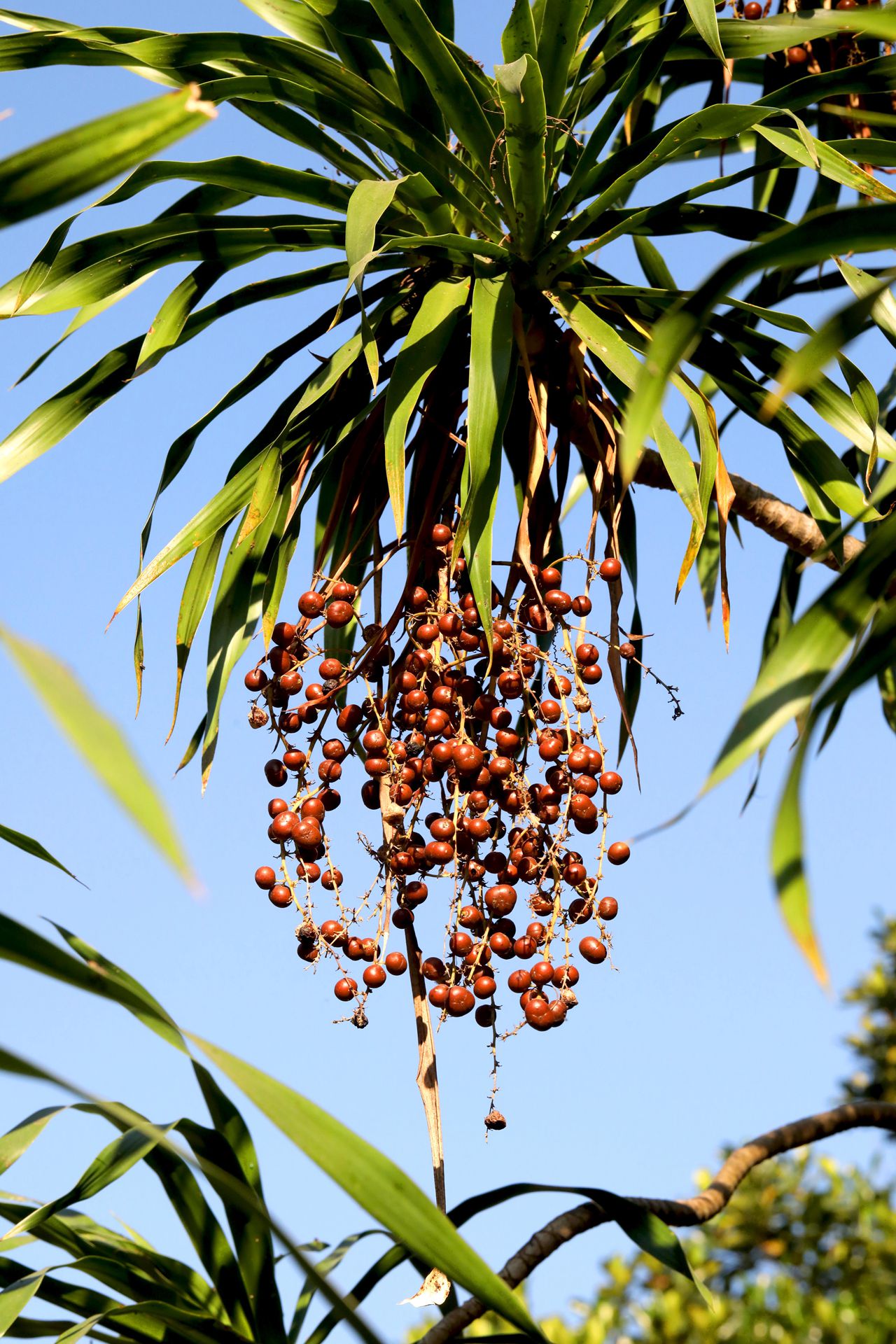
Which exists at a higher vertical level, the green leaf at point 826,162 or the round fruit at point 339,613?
the green leaf at point 826,162

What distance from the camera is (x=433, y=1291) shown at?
1472 millimetres

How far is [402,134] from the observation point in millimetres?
2080

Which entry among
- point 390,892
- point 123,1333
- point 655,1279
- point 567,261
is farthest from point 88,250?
point 655,1279

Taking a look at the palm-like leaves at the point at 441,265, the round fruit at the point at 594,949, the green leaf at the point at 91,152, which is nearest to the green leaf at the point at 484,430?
the palm-like leaves at the point at 441,265

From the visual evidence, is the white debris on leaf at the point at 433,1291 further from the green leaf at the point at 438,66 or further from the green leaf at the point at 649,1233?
the green leaf at the point at 438,66

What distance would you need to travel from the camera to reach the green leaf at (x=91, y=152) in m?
0.78

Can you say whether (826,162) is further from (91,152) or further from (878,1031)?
(878,1031)

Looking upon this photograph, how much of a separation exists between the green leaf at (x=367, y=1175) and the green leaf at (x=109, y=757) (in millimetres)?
282

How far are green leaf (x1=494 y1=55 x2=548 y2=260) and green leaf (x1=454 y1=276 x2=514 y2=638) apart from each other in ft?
0.50

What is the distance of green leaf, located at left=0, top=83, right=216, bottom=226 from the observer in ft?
2.55

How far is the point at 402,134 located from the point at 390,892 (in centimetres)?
119

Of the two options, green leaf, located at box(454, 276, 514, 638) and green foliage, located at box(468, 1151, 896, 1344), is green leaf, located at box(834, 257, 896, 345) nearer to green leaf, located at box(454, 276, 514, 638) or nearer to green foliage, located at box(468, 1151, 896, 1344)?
green leaf, located at box(454, 276, 514, 638)

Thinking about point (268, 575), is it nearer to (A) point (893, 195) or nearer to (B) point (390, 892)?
(B) point (390, 892)

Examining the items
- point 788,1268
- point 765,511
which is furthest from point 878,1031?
point 765,511
